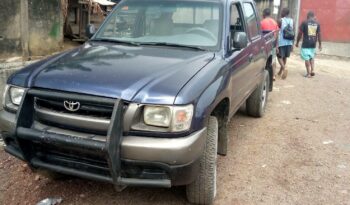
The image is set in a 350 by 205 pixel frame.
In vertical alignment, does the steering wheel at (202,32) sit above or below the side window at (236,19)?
below

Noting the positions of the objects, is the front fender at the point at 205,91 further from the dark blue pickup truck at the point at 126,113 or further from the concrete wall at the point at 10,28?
the concrete wall at the point at 10,28

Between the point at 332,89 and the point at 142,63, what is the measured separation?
693 cm

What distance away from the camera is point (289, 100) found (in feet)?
26.2

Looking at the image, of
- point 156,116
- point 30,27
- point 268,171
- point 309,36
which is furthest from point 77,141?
point 309,36

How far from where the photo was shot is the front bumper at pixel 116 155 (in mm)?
2963

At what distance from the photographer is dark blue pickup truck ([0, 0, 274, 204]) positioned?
299cm

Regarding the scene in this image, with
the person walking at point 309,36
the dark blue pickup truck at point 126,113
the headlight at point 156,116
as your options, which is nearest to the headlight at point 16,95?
the dark blue pickup truck at point 126,113

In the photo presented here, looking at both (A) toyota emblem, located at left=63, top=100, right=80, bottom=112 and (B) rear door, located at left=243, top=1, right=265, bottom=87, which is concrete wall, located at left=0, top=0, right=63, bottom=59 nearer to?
(B) rear door, located at left=243, top=1, right=265, bottom=87

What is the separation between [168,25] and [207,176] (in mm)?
1736

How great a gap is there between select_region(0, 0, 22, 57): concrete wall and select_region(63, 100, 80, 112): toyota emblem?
4.42 metres

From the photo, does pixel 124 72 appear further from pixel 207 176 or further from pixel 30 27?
pixel 30 27

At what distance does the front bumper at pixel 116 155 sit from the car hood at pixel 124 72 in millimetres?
332

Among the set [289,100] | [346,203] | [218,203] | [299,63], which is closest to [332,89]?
[289,100]

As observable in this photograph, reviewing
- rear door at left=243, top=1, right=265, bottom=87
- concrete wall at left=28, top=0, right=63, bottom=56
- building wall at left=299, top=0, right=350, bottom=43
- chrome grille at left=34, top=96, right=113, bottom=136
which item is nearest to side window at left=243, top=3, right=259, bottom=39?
rear door at left=243, top=1, right=265, bottom=87
